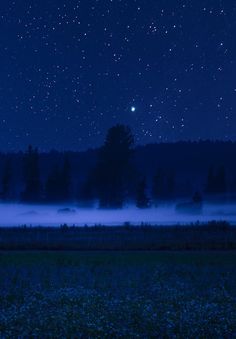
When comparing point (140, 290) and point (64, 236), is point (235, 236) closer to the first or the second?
point (64, 236)

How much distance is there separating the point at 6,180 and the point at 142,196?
1794 centimetres

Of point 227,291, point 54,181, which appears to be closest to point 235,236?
point 227,291

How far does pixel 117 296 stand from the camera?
746 inches

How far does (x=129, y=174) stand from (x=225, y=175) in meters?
11.7

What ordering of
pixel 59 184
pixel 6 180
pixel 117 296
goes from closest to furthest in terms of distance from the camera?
1. pixel 117 296
2. pixel 59 184
3. pixel 6 180

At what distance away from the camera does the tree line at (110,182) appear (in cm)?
5850

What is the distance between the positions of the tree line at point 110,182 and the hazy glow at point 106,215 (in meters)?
2.51

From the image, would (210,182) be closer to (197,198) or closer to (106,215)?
(197,198)

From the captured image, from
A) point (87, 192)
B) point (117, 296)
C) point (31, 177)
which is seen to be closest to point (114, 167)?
point (87, 192)

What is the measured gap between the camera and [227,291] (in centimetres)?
2005

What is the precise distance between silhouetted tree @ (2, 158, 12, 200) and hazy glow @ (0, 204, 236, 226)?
440 centimetres

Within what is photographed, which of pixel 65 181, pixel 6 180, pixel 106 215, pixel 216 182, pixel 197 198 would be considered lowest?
pixel 106 215

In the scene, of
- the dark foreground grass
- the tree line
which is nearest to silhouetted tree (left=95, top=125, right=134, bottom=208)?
the tree line

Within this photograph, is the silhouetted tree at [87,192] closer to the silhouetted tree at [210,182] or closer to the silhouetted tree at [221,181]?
the silhouetted tree at [210,182]
